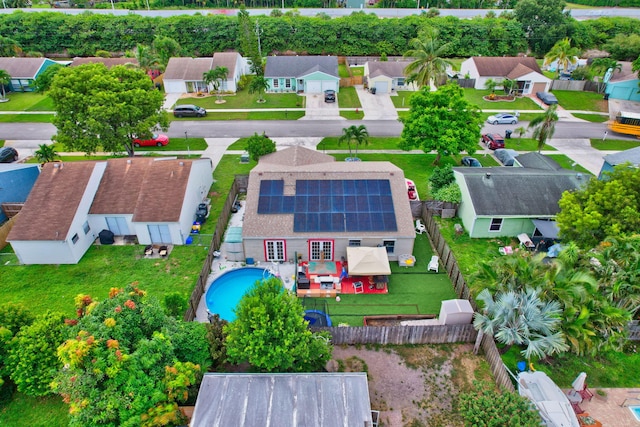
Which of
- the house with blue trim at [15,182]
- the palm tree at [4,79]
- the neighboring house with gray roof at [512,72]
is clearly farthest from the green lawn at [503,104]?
the palm tree at [4,79]

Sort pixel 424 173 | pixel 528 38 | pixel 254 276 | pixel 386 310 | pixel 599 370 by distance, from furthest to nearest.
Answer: pixel 528 38 → pixel 424 173 → pixel 254 276 → pixel 386 310 → pixel 599 370

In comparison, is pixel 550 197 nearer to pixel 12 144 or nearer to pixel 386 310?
pixel 386 310

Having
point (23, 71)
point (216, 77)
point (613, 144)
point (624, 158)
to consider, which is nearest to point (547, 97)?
point (613, 144)

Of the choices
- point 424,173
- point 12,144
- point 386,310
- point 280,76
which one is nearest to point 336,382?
point 386,310

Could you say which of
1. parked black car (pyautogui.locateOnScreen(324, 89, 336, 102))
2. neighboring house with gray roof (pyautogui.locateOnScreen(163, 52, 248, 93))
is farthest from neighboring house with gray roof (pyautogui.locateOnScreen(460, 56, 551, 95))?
neighboring house with gray roof (pyautogui.locateOnScreen(163, 52, 248, 93))

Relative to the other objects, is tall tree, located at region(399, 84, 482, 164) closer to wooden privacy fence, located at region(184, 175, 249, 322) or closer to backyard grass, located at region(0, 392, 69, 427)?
wooden privacy fence, located at region(184, 175, 249, 322)
